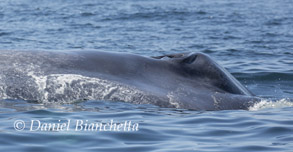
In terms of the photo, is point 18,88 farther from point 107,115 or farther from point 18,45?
point 18,45

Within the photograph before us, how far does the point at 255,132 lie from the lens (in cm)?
739

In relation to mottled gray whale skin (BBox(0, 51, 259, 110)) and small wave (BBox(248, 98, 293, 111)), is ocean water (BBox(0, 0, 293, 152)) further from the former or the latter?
mottled gray whale skin (BBox(0, 51, 259, 110))

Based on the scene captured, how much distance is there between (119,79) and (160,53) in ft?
34.4

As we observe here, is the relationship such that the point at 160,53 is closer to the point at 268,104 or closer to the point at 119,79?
the point at 268,104

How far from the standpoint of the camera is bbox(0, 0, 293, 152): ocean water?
686cm

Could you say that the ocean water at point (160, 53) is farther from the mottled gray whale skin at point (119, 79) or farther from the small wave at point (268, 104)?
the mottled gray whale skin at point (119, 79)

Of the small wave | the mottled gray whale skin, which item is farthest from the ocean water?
the mottled gray whale skin

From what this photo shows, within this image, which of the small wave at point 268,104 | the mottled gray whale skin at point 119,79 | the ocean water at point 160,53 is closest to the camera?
the ocean water at point 160,53

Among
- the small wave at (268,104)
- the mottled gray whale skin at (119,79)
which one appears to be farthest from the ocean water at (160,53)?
the mottled gray whale skin at (119,79)

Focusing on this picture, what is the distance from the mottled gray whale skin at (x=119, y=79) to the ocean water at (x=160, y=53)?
6.1 inches

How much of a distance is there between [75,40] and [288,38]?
891cm

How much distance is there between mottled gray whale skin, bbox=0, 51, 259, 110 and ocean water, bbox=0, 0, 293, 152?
0.16 m

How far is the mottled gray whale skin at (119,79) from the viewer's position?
826 cm

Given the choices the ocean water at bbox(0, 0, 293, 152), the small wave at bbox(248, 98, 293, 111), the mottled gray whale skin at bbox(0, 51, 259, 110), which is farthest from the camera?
the small wave at bbox(248, 98, 293, 111)
